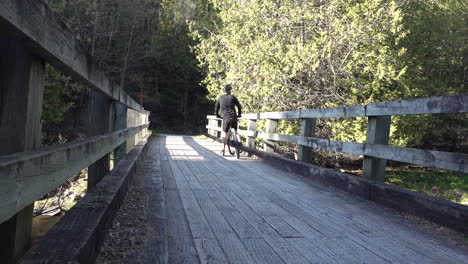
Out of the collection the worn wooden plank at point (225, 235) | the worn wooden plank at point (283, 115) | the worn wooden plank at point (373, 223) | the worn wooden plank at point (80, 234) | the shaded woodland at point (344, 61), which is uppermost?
the shaded woodland at point (344, 61)

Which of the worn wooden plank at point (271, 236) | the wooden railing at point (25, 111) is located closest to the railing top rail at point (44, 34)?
the wooden railing at point (25, 111)

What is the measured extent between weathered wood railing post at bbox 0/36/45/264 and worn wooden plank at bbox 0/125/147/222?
0.13m

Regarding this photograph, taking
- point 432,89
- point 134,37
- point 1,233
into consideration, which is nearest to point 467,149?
point 432,89

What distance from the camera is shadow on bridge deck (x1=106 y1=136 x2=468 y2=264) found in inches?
86.0

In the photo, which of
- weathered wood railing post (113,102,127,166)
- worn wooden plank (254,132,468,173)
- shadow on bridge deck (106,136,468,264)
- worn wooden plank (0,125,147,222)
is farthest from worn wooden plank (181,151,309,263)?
weathered wood railing post (113,102,127,166)

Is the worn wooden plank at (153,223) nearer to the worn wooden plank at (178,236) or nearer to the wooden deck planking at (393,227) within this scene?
the worn wooden plank at (178,236)

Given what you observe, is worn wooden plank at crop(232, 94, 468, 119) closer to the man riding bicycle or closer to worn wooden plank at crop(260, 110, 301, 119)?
worn wooden plank at crop(260, 110, 301, 119)

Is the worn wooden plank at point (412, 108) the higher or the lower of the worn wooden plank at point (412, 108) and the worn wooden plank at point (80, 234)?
the higher

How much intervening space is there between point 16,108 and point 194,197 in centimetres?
232

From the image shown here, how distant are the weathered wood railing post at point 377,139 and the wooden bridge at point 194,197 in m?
0.01

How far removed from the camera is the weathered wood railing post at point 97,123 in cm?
360

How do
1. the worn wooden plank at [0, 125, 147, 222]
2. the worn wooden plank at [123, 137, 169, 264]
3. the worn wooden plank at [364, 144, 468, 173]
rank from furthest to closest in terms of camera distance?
the worn wooden plank at [364, 144, 468, 173], the worn wooden plank at [123, 137, 169, 264], the worn wooden plank at [0, 125, 147, 222]

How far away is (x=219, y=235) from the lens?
2.48m

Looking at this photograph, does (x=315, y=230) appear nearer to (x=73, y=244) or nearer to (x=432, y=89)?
(x=73, y=244)
